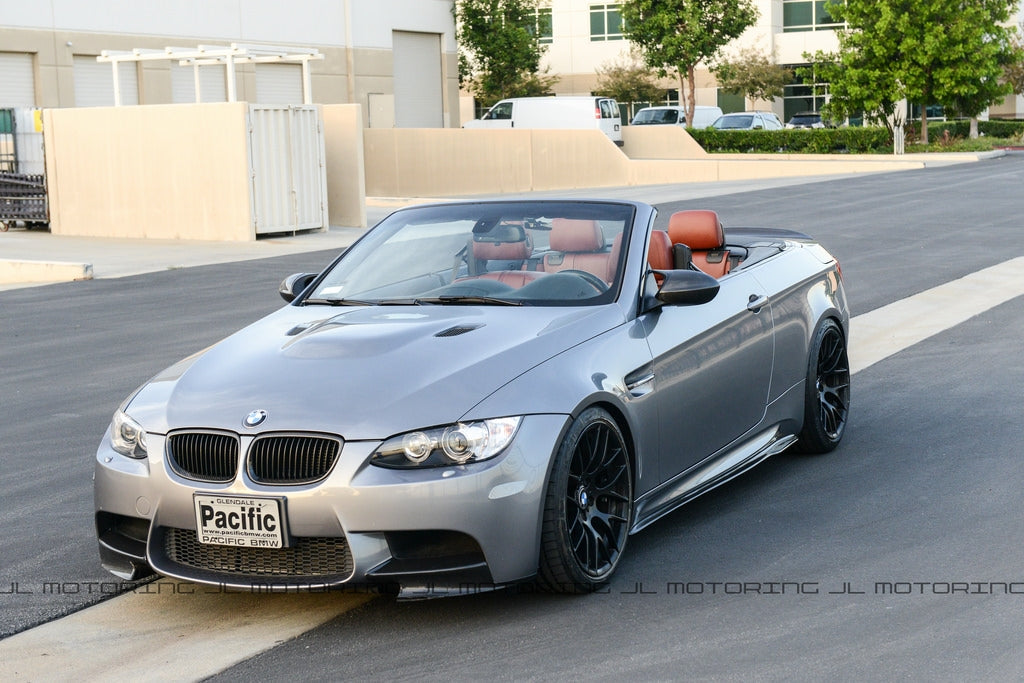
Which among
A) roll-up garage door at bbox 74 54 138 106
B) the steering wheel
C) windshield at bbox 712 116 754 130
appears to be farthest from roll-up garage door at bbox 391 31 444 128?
the steering wheel

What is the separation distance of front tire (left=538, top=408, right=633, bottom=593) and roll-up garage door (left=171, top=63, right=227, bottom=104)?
36.1 meters

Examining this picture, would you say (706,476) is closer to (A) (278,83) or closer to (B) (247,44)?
(B) (247,44)

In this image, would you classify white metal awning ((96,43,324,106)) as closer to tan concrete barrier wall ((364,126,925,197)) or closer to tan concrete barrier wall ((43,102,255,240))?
tan concrete barrier wall ((43,102,255,240))

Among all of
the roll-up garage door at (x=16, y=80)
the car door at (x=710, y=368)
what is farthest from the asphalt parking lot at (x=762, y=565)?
the roll-up garage door at (x=16, y=80)

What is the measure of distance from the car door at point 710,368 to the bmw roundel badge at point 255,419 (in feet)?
5.20

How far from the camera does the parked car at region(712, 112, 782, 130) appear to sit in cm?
5081

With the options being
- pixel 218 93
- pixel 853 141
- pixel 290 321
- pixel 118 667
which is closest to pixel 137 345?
pixel 290 321

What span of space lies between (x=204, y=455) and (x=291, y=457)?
0.33 metres

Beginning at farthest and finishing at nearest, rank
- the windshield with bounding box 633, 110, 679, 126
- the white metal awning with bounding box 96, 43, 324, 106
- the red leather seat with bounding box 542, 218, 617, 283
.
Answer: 1. the windshield with bounding box 633, 110, 679, 126
2. the white metal awning with bounding box 96, 43, 324, 106
3. the red leather seat with bounding box 542, 218, 617, 283

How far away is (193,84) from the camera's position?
41281 millimetres

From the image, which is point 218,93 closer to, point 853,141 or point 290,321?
point 853,141

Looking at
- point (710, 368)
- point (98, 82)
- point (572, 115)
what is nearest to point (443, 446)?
point (710, 368)

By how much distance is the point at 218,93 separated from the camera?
42.2 m

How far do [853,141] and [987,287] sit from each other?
32447 mm
